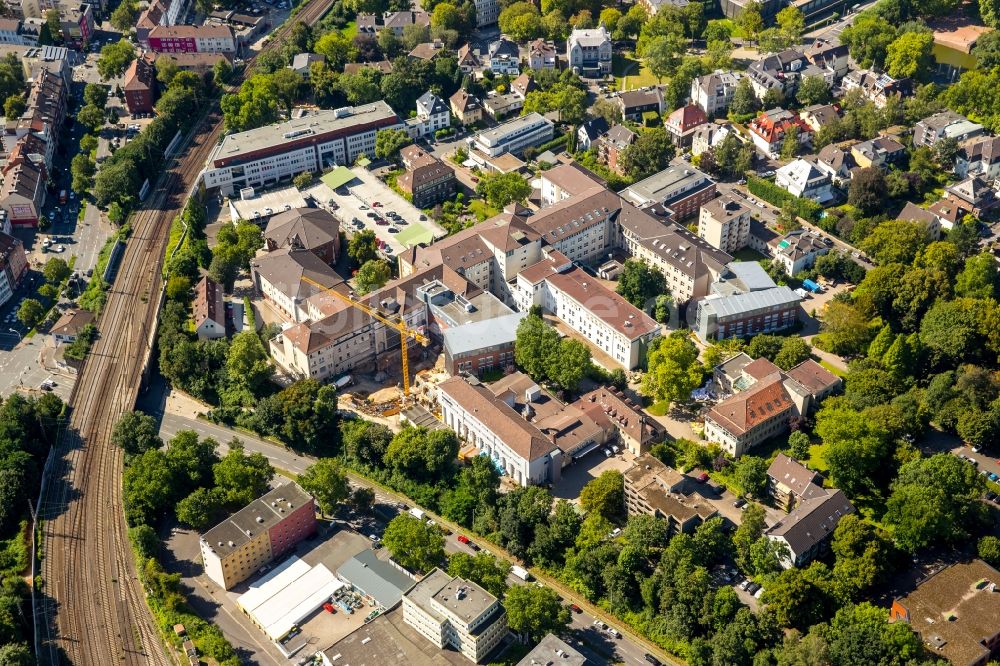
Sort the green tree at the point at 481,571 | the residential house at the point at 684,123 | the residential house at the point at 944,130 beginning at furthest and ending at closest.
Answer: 1. the residential house at the point at 684,123
2. the residential house at the point at 944,130
3. the green tree at the point at 481,571

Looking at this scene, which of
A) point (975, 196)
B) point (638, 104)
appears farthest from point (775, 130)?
point (975, 196)

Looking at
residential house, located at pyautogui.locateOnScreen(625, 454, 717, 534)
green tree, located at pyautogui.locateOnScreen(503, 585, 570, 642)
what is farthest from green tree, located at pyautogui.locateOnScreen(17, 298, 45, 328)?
residential house, located at pyautogui.locateOnScreen(625, 454, 717, 534)

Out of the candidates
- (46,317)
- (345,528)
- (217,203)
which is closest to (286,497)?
(345,528)

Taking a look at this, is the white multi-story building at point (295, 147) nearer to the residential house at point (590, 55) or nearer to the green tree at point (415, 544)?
the residential house at point (590, 55)

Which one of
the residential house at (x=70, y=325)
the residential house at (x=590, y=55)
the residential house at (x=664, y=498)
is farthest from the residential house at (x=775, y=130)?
the residential house at (x=70, y=325)

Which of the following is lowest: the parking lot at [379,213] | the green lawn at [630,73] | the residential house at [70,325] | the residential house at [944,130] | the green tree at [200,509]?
the green tree at [200,509]

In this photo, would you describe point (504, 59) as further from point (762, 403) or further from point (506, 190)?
point (762, 403)

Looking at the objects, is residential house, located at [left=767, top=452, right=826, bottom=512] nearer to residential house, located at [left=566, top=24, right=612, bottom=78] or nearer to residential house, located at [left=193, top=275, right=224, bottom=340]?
residential house, located at [left=193, top=275, right=224, bottom=340]
